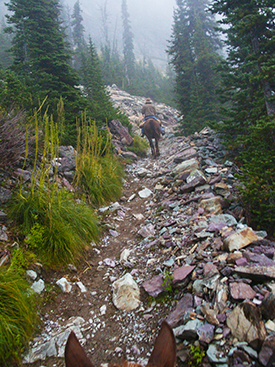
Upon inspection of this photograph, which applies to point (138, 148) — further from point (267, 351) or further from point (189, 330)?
point (267, 351)

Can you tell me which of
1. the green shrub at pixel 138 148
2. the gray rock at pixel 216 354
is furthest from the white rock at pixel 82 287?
the green shrub at pixel 138 148

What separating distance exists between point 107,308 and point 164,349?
217cm

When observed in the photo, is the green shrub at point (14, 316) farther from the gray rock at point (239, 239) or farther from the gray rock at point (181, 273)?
the gray rock at point (239, 239)

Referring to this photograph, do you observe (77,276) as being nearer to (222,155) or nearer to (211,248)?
(211,248)

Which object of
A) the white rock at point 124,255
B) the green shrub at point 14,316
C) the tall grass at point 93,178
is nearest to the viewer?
the green shrub at point 14,316

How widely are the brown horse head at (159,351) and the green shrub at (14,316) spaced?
1.50 metres

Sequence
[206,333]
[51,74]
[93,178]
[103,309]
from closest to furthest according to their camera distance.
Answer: [206,333], [103,309], [93,178], [51,74]

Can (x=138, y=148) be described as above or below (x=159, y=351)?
above

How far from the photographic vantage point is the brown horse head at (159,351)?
1.30 metres

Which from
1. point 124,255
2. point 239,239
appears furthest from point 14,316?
point 239,239

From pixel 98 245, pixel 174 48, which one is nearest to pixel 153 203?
pixel 98 245

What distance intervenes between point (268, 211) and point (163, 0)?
176 metres

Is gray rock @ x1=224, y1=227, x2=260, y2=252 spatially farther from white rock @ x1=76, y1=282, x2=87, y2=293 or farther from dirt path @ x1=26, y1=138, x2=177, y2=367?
white rock @ x1=76, y1=282, x2=87, y2=293

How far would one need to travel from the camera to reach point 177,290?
2994mm
